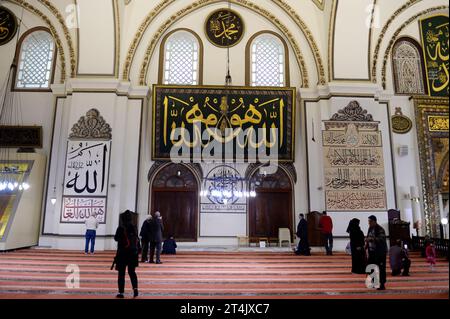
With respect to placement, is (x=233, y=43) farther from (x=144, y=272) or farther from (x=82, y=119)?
(x=144, y=272)

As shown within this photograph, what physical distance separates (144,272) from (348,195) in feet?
15.7

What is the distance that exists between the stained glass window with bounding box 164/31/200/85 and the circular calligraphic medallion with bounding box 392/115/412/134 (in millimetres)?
4842

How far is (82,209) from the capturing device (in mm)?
7223

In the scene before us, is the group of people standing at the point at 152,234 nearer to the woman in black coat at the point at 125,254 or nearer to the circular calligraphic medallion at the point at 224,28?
the woman in black coat at the point at 125,254

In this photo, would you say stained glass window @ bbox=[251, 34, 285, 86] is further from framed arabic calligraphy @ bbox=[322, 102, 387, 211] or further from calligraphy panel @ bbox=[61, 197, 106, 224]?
calligraphy panel @ bbox=[61, 197, 106, 224]

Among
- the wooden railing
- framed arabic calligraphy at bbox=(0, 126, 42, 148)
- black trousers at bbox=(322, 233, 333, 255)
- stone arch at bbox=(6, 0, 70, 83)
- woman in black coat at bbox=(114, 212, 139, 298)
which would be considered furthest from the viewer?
stone arch at bbox=(6, 0, 70, 83)

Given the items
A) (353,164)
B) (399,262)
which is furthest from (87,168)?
(399,262)

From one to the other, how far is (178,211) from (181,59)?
12.1ft

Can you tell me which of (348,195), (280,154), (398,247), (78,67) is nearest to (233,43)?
(280,154)

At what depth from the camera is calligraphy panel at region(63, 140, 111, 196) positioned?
7.31 meters

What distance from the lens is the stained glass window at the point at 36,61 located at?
327 inches

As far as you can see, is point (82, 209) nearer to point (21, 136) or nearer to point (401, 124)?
point (21, 136)

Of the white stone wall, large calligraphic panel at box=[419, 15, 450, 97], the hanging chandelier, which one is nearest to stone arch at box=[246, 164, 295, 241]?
the white stone wall

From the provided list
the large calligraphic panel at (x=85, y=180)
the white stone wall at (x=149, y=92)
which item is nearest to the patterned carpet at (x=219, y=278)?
the large calligraphic panel at (x=85, y=180)
